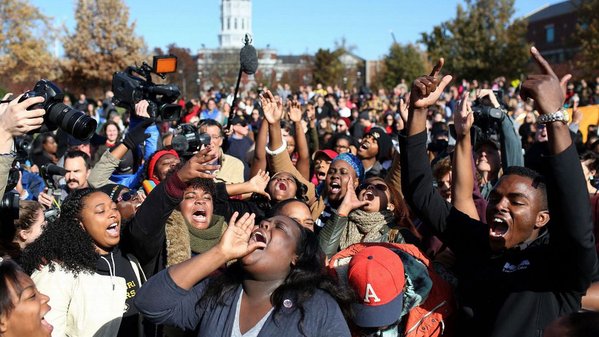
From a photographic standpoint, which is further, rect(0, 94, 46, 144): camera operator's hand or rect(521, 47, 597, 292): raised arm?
rect(0, 94, 46, 144): camera operator's hand

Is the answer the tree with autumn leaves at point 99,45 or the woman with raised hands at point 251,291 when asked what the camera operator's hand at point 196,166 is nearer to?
the woman with raised hands at point 251,291

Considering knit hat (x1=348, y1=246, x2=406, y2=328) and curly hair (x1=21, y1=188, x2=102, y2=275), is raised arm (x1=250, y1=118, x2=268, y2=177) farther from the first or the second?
knit hat (x1=348, y1=246, x2=406, y2=328)

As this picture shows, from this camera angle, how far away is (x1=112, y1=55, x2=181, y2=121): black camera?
19.4ft

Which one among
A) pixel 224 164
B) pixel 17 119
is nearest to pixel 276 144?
pixel 224 164

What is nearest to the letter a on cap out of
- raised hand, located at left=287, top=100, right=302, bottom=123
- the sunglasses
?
the sunglasses

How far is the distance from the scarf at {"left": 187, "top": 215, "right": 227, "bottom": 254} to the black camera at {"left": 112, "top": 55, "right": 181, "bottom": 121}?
49.6 inches

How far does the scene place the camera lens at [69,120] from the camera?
12.6 ft

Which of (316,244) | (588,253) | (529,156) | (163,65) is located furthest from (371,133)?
(588,253)

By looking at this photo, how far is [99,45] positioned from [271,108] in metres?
36.9

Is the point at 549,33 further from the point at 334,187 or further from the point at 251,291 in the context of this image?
the point at 251,291

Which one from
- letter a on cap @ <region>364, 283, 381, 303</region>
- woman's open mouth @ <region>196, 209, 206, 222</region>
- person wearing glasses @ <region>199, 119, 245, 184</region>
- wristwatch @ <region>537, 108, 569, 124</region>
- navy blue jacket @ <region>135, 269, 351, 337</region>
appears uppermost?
wristwatch @ <region>537, 108, 569, 124</region>

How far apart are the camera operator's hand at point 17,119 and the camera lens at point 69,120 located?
0.32m

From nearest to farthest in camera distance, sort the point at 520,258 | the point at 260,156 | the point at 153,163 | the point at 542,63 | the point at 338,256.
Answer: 1. the point at 542,63
2. the point at 520,258
3. the point at 338,256
4. the point at 153,163
5. the point at 260,156

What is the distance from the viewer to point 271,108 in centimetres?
669
